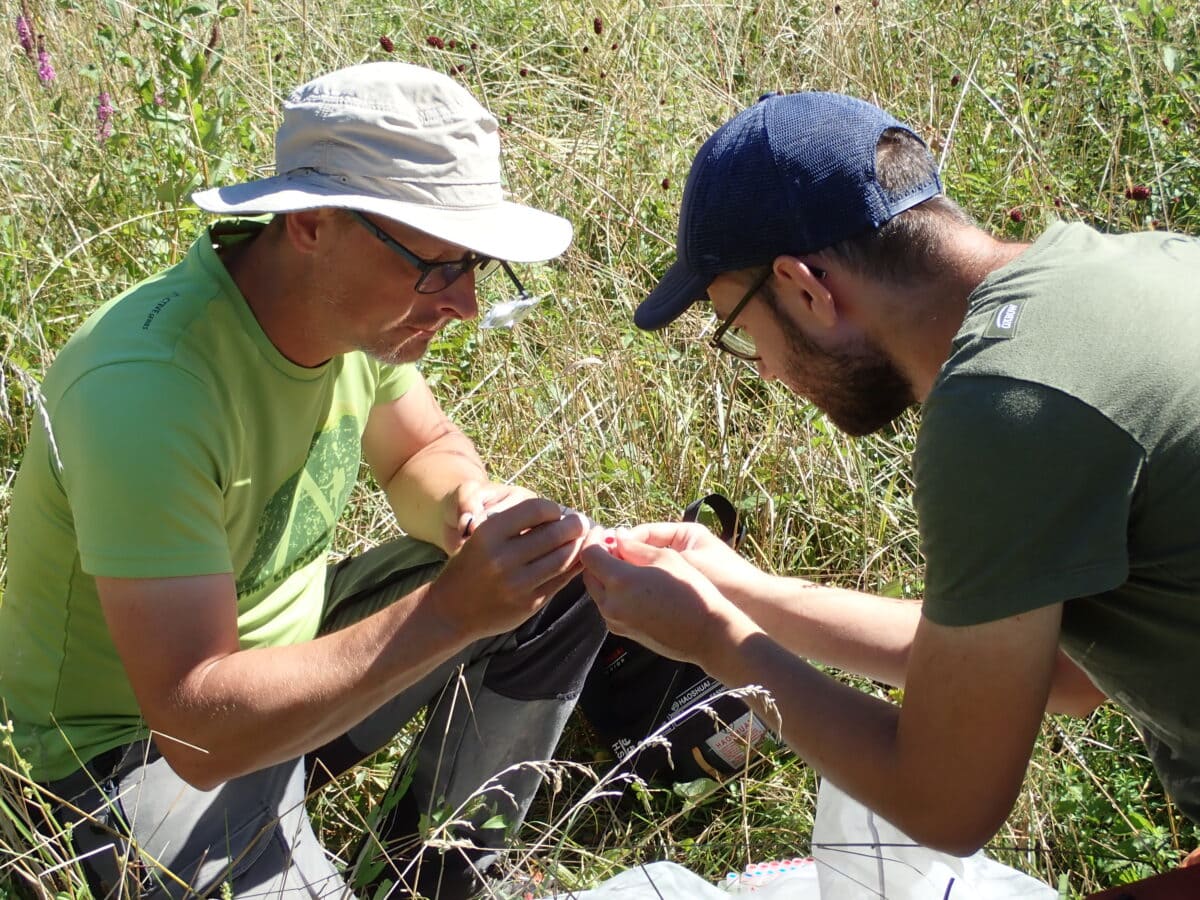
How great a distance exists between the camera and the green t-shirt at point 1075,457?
62.5 inches

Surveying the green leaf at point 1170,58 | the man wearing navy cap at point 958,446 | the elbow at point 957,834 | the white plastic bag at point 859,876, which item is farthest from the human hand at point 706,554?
the green leaf at point 1170,58

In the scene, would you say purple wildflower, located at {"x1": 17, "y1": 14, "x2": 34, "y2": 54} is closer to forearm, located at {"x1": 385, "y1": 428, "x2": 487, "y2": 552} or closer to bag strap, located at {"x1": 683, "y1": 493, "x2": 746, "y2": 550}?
forearm, located at {"x1": 385, "y1": 428, "x2": 487, "y2": 552}

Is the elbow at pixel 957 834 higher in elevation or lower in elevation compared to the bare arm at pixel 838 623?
higher

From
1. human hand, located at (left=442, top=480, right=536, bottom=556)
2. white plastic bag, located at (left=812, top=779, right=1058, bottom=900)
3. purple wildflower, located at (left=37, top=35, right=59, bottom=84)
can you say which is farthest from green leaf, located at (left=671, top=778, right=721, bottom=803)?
purple wildflower, located at (left=37, top=35, right=59, bottom=84)

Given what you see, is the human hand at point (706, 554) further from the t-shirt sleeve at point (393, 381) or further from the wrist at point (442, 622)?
the t-shirt sleeve at point (393, 381)

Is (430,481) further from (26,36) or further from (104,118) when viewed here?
(26,36)

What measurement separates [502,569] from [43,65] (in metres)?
3.42

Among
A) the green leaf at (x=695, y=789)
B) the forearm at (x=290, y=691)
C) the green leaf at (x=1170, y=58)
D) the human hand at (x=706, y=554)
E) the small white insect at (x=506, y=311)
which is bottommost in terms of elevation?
the green leaf at (x=695, y=789)

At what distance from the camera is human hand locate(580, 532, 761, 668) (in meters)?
2.11

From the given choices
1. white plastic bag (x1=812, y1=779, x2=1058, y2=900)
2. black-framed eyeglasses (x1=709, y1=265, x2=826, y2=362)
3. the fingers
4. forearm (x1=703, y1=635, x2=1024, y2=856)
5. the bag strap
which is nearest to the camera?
forearm (x1=703, y1=635, x2=1024, y2=856)

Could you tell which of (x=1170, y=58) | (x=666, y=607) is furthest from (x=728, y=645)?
(x=1170, y=58)

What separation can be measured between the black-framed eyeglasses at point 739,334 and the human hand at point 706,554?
462mm

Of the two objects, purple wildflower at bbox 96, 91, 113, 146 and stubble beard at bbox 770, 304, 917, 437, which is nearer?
stubble beard at bbox 770, 304, 917, 437

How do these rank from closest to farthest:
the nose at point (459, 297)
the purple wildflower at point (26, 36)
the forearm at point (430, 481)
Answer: the nose at point (459, 297)
the forearm at point (430, 481)
the purple wildflower at point (26, 36)
